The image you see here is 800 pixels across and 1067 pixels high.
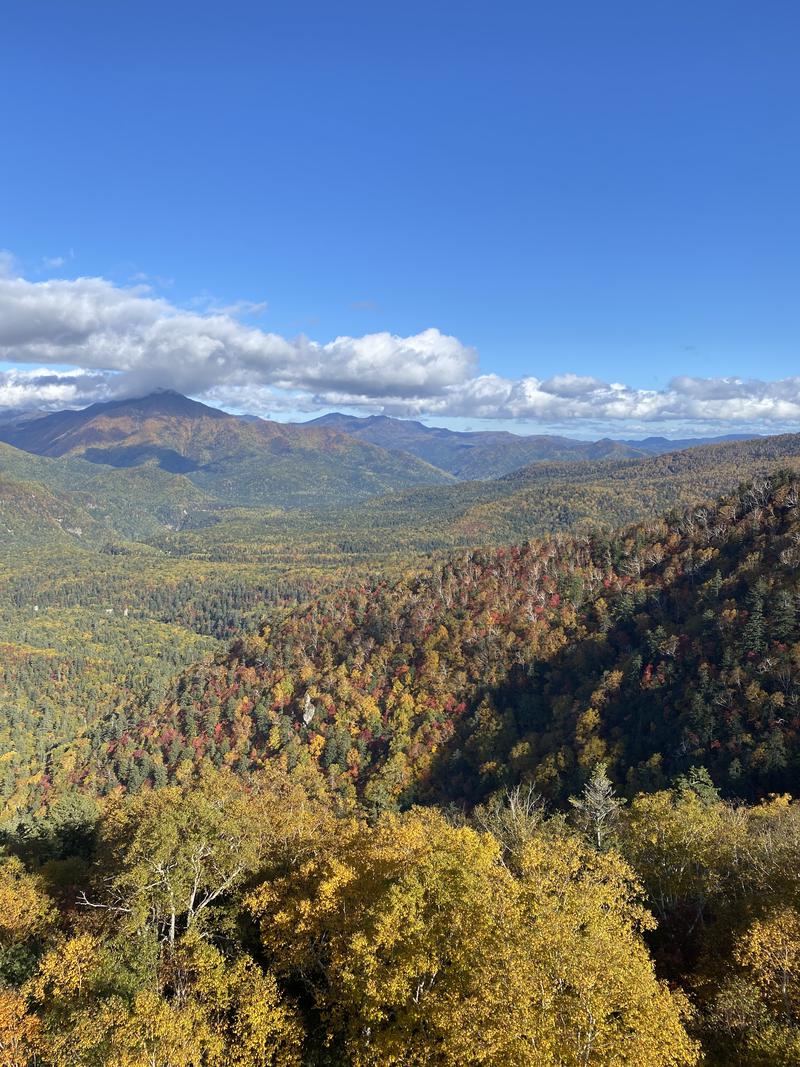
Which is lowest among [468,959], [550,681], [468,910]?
[550,681]

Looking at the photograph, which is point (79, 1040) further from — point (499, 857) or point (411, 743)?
point (411, 743)

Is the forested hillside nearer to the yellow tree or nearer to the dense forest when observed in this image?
the dense forest

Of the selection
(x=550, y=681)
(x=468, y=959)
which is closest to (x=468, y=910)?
(x=468, y=959)

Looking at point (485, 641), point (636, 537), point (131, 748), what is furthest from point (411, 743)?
point (636, 537)

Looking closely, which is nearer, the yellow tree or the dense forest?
the yellow tree

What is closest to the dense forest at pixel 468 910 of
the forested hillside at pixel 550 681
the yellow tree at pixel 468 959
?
the yellow tree at pixel 468 959

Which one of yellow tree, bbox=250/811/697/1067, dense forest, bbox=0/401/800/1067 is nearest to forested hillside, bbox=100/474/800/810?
dense forest, bbox=0/401/800/1067

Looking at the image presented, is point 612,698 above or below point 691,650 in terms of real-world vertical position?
below

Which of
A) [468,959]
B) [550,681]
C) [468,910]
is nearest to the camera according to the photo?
[468,959]

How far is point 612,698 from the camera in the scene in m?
123

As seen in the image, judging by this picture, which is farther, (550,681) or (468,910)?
(550,681)

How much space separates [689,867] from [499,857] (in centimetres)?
1804

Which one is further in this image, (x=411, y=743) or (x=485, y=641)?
(x=485, y=641)

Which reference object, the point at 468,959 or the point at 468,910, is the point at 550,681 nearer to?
the point at 468,910
